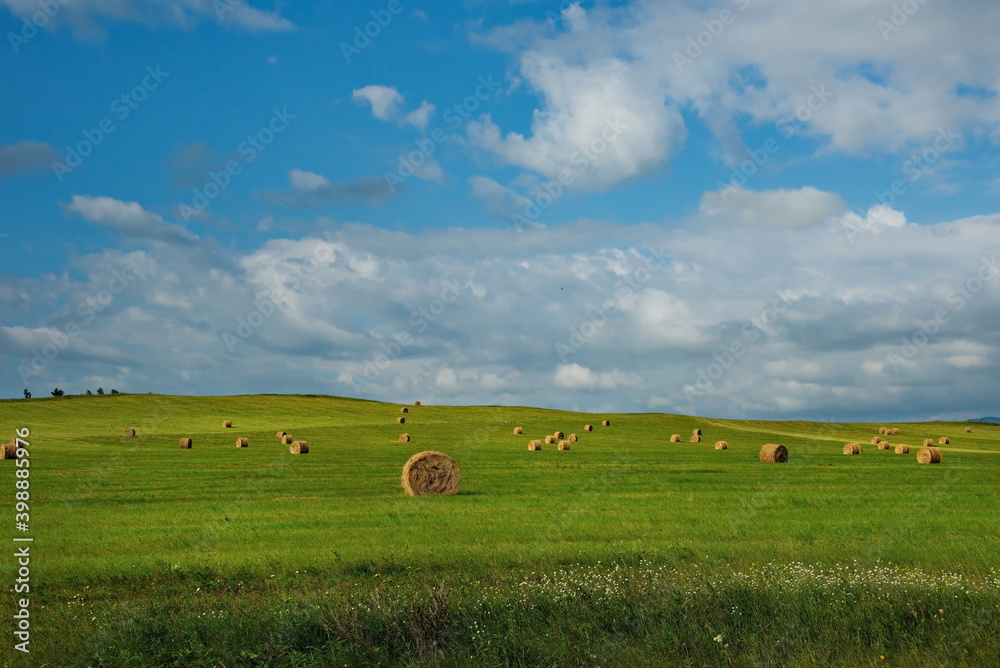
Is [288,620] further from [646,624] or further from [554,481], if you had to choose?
[554,481]

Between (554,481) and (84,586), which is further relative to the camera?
(554,481)

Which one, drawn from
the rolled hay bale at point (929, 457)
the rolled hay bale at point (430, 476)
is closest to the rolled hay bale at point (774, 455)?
the rolled hay bale at point (929, 457)

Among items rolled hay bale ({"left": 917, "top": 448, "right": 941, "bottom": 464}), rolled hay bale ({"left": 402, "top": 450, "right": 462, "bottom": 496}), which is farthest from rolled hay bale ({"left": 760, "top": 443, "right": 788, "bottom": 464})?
rolled hay bale ({"left": 402, "top": 450, "right": 462, "bottom": 496})

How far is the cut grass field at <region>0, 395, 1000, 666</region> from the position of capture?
10977 millimetres

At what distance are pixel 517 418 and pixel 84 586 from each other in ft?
267

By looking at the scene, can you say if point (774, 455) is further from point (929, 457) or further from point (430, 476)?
point (430, 476)

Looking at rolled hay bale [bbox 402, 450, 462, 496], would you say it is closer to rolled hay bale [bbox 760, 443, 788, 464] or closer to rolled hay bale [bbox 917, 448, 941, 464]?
rolled hay bale [bbox 760, 443, 788, 464]

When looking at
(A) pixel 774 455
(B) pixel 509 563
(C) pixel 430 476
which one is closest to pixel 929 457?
(A) pixel 774 455

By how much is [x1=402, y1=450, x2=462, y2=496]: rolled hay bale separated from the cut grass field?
3.40 feet

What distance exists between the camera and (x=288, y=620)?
36.6ft

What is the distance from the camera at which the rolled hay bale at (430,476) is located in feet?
104

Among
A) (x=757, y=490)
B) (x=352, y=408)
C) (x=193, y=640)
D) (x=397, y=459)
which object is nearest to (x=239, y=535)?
(x=193, y=640)

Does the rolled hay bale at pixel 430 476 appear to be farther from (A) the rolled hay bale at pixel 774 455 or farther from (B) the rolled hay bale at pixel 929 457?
(B) the rolled hay bale at pixel 929 457

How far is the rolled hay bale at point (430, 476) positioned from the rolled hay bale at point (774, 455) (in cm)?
2402
